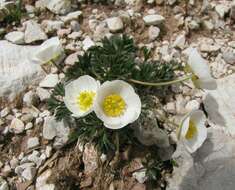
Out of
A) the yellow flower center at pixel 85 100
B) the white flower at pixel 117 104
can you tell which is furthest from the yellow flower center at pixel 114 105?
the yellow flower center at pixel 85 100

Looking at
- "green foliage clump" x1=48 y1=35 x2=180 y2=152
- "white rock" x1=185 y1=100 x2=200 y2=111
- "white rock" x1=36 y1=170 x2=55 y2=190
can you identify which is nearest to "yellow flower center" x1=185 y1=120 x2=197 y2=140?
"green foliage clump" x1=48 y1=35 x2=180 y2=152

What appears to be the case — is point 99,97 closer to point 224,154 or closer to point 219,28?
point 224,154

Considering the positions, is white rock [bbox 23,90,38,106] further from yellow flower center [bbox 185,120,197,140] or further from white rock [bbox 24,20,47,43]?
yellow flower center [bbox 185,120,197,140]

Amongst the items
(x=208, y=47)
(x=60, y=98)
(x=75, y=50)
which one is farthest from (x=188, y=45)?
(x=60, y=98)

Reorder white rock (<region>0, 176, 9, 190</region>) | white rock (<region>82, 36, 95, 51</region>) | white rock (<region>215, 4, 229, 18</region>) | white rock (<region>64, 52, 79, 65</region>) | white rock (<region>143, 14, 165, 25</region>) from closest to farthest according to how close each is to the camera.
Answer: white rock (<region>0, 176, 9, 190</region>), white rock (<region>64, 52, 79, 65</region>), white rock (<region>82, 36, 95, 51</region>), white rock (<region>143, 14, 165, 25</region>), white rock (<region>215, 4, 229, 18</region>)

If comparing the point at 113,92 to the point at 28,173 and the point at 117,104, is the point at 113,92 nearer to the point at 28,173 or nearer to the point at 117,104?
the point at 117,104

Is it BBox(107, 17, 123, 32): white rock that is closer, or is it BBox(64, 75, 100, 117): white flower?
BBox(64, 75, 100, 117): white flower

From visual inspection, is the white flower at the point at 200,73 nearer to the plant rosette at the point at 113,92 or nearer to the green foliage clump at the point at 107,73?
the plant rosette at the point at 113,92

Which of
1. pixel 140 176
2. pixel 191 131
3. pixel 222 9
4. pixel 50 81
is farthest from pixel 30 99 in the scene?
pixel 222 9
